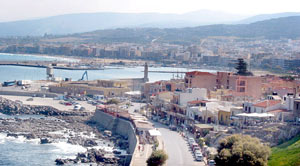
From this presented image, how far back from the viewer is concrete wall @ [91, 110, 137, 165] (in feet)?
52.9

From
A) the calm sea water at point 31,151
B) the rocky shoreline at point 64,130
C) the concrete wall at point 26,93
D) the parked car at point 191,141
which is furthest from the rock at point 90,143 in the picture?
the concrete wall at point 26,93

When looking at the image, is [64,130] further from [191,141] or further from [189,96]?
[191,141]

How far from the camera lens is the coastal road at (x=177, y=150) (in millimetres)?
11969

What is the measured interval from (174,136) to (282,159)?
189 inches

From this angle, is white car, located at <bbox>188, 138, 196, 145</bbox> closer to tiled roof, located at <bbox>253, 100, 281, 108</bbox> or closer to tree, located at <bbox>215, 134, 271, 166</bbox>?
tiled roof, located at <bbox>253, 100, 281, 108</bbox>

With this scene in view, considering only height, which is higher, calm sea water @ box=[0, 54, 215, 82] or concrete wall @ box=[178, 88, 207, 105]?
concrete wall @ box=[178, 88, 207, 105]

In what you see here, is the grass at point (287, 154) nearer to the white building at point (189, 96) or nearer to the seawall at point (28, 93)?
the white building at point (189, 96)

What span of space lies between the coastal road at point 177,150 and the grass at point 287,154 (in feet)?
5.15

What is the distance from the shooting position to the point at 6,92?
28578 mm

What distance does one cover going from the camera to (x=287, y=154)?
429 inches

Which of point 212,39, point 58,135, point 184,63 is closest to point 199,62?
point 184,63

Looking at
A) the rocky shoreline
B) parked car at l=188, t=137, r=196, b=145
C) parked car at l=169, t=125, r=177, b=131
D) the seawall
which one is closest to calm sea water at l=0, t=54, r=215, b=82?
the seawall

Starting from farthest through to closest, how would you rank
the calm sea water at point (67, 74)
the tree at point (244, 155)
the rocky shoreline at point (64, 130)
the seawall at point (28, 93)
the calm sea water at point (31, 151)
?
the calm sea water at point (67, 74), the seawall at point (28, 93), the calm sea water at point (31, 151), the rocky shoreline at point (64, 130), the tree at point (244, 155)

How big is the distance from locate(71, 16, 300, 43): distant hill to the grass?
90.1 m
